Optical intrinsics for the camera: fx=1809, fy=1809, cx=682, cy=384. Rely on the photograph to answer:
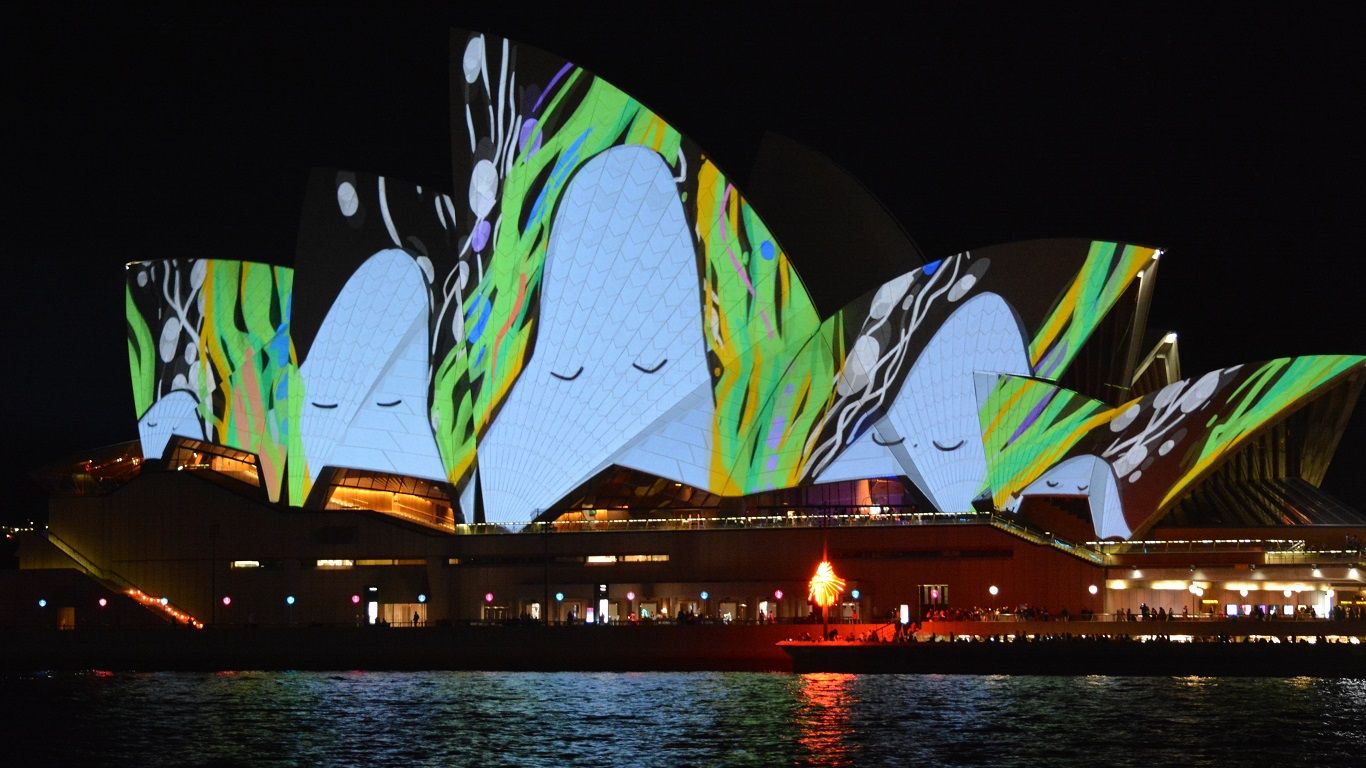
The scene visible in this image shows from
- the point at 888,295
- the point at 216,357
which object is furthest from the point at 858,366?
the point at 216,357

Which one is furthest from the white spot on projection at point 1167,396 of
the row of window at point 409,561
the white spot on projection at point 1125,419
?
the row of window at point 409,561

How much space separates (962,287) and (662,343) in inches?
381

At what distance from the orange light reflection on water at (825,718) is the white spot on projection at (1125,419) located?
12670 mm

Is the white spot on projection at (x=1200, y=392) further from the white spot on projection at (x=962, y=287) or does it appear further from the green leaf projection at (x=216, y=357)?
the green leaf projection at (x=216, y=357)

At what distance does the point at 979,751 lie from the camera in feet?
107

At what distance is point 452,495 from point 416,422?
9.64ft

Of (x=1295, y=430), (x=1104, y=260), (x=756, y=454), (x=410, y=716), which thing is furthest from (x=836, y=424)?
(x=410, y=716)

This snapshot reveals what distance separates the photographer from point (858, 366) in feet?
193

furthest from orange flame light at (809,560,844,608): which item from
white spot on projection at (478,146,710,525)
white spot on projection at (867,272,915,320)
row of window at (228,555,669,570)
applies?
white spot on projection at (867,272,915,320)

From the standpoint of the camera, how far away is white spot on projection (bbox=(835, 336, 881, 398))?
5844 centimetres

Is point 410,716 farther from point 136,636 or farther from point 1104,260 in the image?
point 1104,260

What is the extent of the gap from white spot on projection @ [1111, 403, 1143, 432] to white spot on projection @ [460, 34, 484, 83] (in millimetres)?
23370

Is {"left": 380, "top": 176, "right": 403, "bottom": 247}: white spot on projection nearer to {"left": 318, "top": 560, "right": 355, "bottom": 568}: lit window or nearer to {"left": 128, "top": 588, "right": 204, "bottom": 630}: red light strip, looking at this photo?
{"left": 318, "top": 560, "right": 355, "bottom": 568}: lit window

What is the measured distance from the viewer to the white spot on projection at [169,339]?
7044cm
